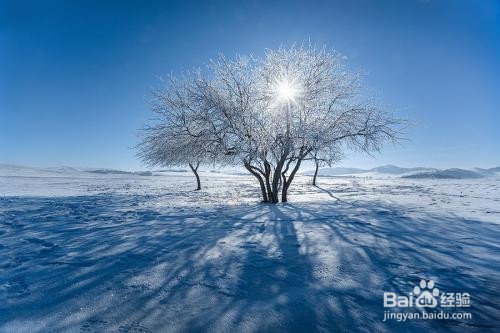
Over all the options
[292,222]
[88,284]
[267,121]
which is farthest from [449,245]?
[267,121]

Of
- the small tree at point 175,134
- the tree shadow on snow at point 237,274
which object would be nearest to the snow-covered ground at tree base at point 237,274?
the tree shadow on snow at point 237,274

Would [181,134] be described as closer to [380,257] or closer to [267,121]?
[267,121]

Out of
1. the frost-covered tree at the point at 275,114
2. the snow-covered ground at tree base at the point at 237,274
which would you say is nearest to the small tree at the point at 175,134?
the frost-covered tree at the point at 275,114

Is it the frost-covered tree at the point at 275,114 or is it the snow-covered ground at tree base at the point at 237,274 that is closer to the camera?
the snow-covered ground at tree base at the point at 237,274

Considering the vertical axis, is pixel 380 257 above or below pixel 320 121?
below

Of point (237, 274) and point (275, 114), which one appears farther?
point (275, 114)

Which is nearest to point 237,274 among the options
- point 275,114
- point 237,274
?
point 237,274

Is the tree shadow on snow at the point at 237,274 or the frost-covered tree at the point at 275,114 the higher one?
the frost-covered tree at the point at 275,114

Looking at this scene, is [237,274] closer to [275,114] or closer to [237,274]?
[237,274]

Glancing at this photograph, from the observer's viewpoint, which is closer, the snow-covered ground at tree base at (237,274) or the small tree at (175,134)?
the snow-covered ground at tree base at (237,274)

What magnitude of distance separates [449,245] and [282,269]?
3778 millimetres

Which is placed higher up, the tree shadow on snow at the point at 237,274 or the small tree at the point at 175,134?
the small tree at the point at 175,134

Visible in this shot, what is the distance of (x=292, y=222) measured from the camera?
791 cm

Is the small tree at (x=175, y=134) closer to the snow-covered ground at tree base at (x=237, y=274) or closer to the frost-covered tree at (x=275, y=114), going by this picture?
the frost-covered tree at (x=275, y=114)
